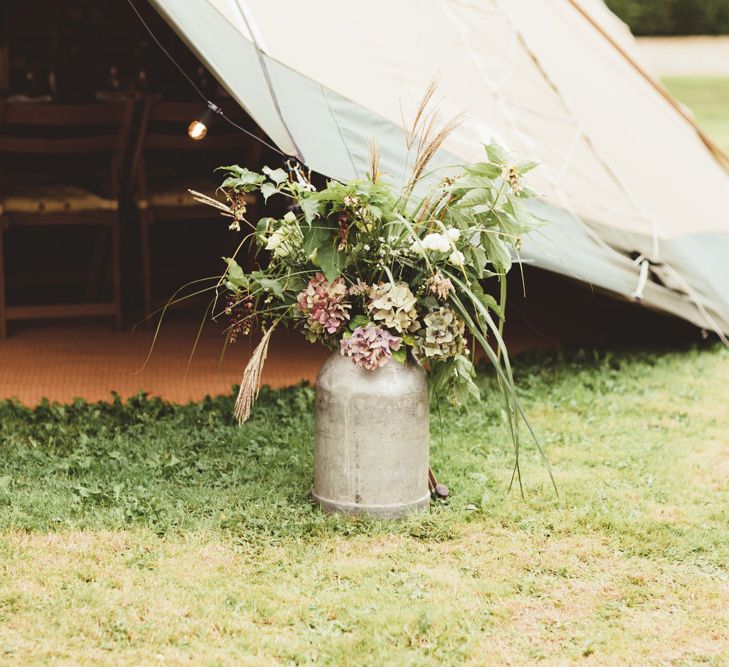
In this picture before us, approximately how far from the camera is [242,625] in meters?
2.54

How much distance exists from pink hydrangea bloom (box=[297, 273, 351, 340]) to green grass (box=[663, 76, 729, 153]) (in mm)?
9662

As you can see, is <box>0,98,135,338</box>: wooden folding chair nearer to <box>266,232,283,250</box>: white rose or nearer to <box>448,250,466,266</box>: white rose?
<box>266,232,283,250</box>: white rose

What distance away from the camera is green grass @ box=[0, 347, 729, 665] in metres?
2.50

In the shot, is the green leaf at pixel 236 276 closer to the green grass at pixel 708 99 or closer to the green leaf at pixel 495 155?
the green leaf at pixel 495 155

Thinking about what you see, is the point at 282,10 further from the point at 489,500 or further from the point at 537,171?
the point at 489,500

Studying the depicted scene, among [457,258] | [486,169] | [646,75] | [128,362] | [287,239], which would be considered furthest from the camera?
[646,75]

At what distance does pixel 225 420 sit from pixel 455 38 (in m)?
1.75

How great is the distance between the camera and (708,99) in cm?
1669

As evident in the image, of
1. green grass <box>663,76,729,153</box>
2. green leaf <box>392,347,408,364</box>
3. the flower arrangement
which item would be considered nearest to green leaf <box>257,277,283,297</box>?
the flower arrangement

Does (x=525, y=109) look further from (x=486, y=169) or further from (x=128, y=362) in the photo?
(x=128, y=362)

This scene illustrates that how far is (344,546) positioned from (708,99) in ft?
49.8

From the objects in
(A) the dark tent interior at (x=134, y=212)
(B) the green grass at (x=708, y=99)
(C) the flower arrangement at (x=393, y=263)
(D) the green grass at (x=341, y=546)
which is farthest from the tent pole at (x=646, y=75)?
(B) the green grass at (x=708, y=99)

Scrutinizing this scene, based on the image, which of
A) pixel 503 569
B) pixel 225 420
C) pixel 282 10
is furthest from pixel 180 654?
pixel 282 10

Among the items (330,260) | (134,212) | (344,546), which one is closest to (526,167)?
(330,260)
